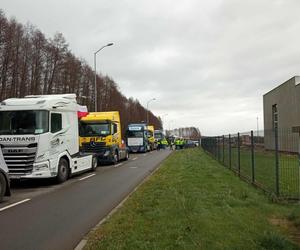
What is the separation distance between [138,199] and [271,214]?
3873 millimetres

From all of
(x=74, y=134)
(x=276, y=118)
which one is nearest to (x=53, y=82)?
(x=276, y=118)

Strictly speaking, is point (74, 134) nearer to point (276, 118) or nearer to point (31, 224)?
point (31, 224)

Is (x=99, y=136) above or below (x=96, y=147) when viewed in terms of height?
above

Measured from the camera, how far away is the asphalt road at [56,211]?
8.33 meters

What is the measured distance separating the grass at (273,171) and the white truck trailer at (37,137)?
7.29 meters

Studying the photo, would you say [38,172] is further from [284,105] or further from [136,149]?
[136,149]

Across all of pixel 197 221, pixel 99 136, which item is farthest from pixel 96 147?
pixel 197 221

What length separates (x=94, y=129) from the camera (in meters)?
28.2

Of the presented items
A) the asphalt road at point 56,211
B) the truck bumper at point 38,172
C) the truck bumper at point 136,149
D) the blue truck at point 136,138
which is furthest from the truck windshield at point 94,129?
the truck bumper at point 136,149

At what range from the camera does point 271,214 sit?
9.77m

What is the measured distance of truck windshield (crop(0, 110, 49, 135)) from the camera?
56.3 feet

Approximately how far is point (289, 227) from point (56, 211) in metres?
5.71

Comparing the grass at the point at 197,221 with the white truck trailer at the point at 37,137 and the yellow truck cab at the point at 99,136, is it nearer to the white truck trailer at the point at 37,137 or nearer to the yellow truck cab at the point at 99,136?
the white truck trailer at the point at 37,137

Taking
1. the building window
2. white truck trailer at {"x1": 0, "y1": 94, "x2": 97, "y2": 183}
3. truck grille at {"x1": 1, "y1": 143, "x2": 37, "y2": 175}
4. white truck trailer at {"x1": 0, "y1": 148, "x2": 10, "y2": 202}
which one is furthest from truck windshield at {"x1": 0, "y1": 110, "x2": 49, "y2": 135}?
the building window
